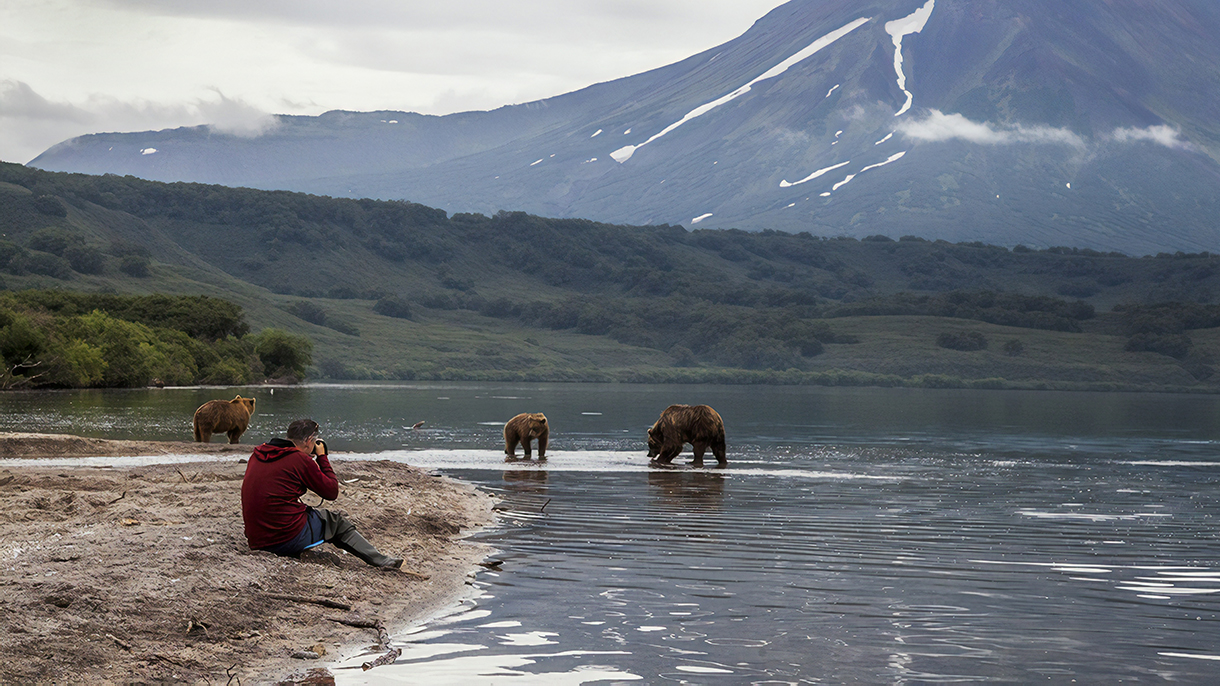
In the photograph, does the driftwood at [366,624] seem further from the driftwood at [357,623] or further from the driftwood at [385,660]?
the driftwood at [385,660]

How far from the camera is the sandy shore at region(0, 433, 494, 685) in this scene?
324 inches

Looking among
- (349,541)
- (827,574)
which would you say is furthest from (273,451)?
(827,574)

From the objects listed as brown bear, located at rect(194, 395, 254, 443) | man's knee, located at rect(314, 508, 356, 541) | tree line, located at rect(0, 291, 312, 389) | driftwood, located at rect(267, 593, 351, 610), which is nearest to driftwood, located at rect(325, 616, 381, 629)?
driftwood, located at rect(267, 593, 351, 610)

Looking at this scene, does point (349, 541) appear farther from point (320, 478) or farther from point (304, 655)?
point (304, 655)

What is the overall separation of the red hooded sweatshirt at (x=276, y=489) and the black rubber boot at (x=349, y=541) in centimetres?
47

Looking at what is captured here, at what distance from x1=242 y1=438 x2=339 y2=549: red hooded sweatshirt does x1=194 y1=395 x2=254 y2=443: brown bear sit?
18.1 meters

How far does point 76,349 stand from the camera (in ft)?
202

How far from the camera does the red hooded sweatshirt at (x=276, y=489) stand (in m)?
11.2

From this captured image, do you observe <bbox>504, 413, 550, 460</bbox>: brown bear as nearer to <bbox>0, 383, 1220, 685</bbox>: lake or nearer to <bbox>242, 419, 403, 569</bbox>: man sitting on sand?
<bbox>0, 383, 1220, 685</bbox>: lake

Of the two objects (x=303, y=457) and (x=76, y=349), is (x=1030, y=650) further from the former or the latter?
(x=76, y=349)

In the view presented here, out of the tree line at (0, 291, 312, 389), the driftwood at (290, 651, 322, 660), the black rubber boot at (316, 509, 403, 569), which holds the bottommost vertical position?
the driftwood at (290, 651, 322, 660)

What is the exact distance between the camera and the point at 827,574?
12.8 m

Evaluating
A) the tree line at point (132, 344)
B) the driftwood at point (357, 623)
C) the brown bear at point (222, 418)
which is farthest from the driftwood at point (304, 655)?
the tree line at point (132, 344)

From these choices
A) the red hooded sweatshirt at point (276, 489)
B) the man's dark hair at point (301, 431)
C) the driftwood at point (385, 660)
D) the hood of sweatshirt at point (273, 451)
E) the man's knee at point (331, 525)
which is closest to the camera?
the driftwood at point (385, 660)
